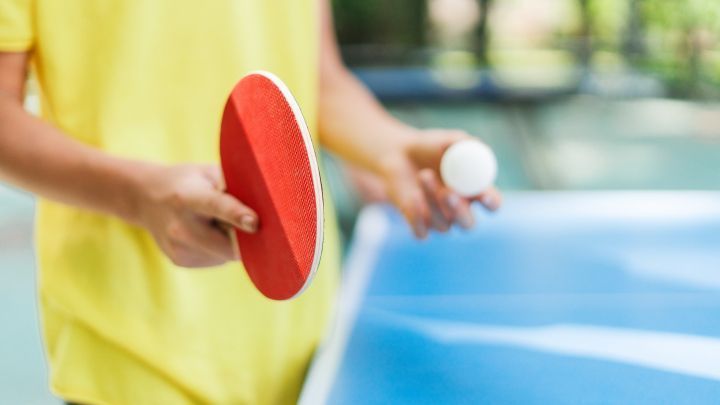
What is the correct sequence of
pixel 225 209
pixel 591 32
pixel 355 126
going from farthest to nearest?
pixel 591 32, pixel 355 126, pixel 225 209

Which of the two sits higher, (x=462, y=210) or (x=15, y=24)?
(x=15, y=24)

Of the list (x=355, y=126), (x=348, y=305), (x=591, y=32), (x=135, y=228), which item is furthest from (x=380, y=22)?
(x=135, y=228)

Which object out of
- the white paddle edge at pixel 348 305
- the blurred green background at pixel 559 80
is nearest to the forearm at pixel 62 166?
the white paddle edge at pixel 348 305

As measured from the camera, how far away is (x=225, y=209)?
0.85m

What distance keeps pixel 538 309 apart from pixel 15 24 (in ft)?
3.04

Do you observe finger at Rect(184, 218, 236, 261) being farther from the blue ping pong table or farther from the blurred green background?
the blurred green background

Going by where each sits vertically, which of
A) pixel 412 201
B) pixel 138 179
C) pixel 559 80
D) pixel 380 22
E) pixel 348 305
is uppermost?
pixel 138 179

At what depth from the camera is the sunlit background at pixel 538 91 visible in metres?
4.89

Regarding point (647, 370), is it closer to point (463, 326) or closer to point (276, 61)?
point (463, 326)

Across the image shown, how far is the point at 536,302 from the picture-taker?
1.61m

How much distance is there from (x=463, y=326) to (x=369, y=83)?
701 cm

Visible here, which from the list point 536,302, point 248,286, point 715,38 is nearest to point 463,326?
point 536,302

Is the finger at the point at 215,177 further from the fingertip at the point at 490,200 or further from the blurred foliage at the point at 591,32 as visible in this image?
the blurred foliage at the point at 591,32

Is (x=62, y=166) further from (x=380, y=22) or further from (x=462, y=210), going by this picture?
(x=380, y=22)
